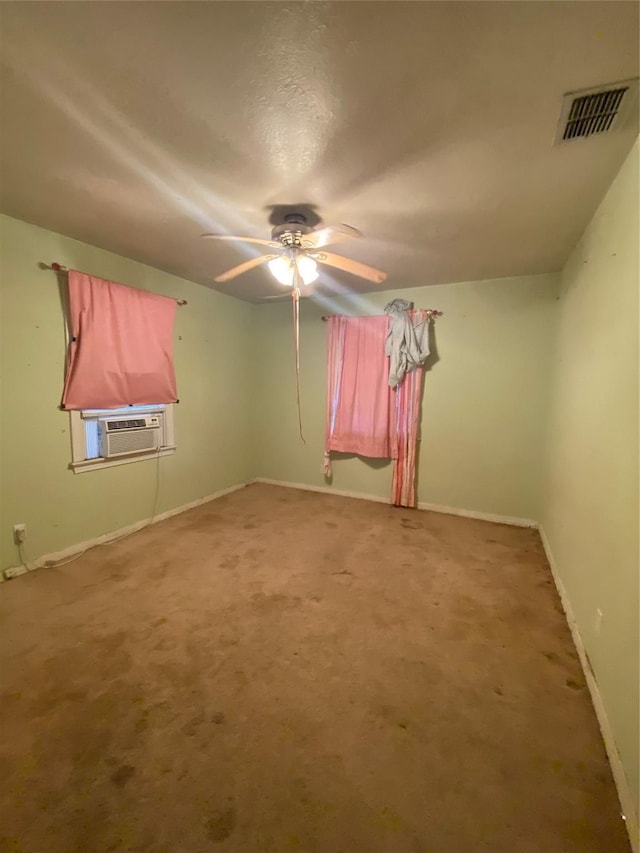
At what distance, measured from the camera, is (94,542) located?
9.66ft

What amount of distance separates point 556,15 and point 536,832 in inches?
93.0

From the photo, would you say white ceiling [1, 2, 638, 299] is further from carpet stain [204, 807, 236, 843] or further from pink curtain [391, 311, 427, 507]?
carpet stain [204, 807, 236, 843]

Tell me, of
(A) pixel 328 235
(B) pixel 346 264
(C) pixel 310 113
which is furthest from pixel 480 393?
(C) pixel 310 113

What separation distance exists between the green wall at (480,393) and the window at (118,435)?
76.0 inches

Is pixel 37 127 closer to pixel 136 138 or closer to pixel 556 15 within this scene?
pixel 136 138

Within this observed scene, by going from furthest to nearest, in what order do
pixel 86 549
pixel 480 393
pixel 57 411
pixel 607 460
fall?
pixel 480 393
pixel 86 549
pixel 57 411
pixel 607 460

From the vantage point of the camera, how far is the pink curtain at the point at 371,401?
12.5 ft

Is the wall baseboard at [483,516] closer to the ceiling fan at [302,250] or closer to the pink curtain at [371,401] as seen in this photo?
the pink curtain at [371,401]

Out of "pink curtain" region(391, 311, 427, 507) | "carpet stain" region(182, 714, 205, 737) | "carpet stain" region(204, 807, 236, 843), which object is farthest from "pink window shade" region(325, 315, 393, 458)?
"carpet stain" region(204, 807, 236, 843)

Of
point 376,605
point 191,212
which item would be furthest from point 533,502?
point 191,212

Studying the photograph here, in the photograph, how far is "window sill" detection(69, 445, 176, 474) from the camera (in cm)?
282

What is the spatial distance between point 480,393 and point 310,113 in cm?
287

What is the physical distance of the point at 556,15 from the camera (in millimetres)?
981

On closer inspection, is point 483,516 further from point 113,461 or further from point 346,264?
point 113,461
